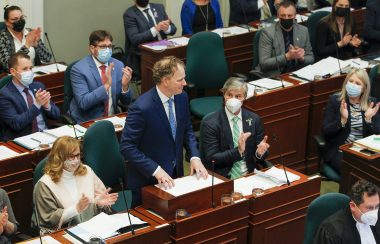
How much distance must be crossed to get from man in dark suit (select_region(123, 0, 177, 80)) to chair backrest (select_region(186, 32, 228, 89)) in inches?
39.2

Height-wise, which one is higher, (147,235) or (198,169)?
(198,169)

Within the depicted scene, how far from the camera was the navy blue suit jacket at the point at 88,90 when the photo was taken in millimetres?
6844

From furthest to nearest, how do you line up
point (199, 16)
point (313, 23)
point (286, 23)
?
point (199, 16), point (313, 23), point (286, 23)

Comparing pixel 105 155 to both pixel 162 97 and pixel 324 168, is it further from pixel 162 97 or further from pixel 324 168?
pixel 324 168

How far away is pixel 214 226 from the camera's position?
205 inches

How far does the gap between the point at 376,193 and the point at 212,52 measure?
3406 millimetres

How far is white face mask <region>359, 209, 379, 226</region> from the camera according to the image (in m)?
4.96

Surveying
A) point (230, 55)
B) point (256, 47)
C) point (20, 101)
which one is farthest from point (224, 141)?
point (230, 55)

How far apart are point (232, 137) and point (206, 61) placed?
202 cm

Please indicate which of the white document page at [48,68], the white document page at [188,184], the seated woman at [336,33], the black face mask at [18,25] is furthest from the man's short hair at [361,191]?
the black face mask at [18,25]

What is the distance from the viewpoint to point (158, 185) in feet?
17.1

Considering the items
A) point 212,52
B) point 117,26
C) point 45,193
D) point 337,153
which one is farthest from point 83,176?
point 117,26

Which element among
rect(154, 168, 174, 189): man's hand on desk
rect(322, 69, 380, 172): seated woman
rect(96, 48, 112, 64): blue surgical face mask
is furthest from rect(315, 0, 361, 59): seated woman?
rect(154, 168, 174, 189): man's hand on desk

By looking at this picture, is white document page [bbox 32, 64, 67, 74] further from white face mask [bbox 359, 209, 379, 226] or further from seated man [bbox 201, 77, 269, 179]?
white face mask [bbox 359, 209, 379, 226]
